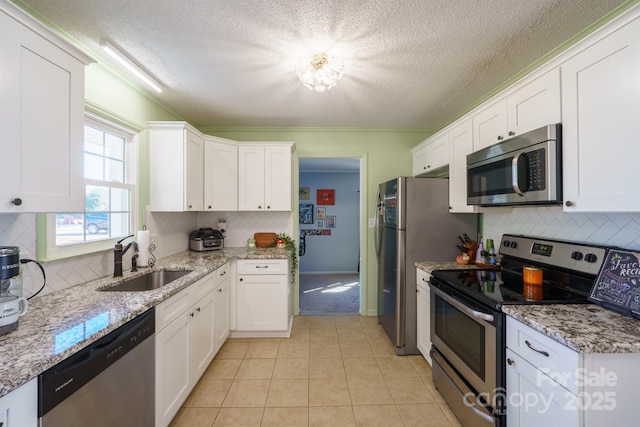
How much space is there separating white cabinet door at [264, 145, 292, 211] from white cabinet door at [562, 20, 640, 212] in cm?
252

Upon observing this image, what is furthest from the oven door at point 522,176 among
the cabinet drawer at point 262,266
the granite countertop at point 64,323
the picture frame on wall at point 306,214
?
the picture frame on wall at point 306,214

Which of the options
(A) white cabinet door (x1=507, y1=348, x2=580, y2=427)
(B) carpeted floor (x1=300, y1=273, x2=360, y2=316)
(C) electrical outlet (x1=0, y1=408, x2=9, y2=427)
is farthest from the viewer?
(B) carpeted floor (x1=300, y1=273, x2=360, y2=316)

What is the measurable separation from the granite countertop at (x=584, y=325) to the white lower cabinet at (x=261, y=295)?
210 centimetres

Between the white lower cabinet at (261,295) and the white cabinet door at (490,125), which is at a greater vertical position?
the white cabinet door at (490,125)

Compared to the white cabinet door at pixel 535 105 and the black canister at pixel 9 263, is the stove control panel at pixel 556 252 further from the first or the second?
the black canister at pixel 9 263

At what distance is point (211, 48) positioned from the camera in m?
1.85

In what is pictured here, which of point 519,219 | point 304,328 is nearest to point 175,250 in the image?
point 304,328

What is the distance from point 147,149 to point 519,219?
3.45 meters

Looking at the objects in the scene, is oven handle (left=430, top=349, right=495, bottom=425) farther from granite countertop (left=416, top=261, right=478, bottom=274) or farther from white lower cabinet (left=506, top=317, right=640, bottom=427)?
granite countertop (left=416, top=261, right=478, bottom=274)

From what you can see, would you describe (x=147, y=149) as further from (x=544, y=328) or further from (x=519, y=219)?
(x=519, y=219)

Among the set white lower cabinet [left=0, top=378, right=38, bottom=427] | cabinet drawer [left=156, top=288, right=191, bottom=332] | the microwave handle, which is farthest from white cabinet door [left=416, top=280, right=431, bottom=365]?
white lower cabinet [left=0, top=378, right=38, bottom=427]

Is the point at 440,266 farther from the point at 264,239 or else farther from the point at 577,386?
the point at 264,239

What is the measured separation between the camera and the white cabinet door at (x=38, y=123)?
1.08m

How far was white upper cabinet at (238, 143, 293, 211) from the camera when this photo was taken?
10.7ft
